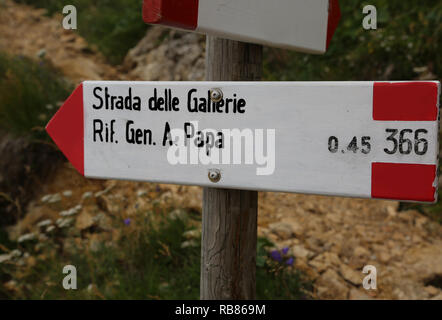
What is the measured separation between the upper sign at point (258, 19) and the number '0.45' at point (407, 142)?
1.63ft

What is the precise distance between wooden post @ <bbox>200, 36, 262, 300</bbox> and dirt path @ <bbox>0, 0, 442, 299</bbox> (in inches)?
47.8

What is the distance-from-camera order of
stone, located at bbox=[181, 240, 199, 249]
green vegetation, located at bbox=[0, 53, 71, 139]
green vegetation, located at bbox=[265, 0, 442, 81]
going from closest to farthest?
stone, located at bbox=[181, 240, 199, 249] → green vegetation, located at bbox=[0, 53, 71, 139] → green vegetation, located at bbox=[265, 0, 442, 81]

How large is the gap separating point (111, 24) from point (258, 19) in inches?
174

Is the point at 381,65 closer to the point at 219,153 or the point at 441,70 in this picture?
the point at 441,70

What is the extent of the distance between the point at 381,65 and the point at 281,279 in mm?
2320

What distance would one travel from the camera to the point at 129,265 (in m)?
3.01

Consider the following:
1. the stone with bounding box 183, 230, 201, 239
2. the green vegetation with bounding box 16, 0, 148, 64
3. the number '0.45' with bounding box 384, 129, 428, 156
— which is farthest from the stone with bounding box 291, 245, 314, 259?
the green vegetation with bounding box 16, 0, 148, 64

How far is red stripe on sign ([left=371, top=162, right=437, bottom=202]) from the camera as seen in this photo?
1203mm

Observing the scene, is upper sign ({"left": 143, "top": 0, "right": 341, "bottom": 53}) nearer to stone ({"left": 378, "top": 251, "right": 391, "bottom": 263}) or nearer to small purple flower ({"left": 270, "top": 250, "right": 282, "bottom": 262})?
small purple flower ({"left": 270, "top": 250, "right": 282, "bottom": 262})

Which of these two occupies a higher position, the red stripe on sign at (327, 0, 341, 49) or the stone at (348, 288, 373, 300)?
the red stripe on sign at (327, 0, 341, 49)

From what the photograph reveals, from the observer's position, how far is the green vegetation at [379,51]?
3.96 meters

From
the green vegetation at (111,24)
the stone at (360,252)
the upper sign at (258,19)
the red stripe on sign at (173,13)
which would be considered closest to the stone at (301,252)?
the stone at (360,252)

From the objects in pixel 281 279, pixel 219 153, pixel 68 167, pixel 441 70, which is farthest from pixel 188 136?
pixel 441 70

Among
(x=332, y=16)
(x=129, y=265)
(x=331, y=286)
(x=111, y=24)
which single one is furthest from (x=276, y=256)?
(x=111, y=24)
